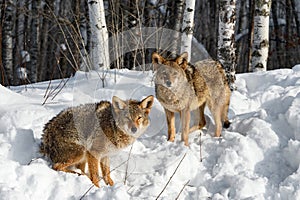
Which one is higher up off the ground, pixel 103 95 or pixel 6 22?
pixel 6 22

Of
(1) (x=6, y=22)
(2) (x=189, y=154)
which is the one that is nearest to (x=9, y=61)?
(1) (x=6, y=22)

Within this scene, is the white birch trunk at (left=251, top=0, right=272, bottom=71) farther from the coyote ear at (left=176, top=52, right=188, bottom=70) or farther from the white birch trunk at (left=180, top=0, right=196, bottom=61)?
the coyote ear at (left=176, top=52, right=188, bottom=70)

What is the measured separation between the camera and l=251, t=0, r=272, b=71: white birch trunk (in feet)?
25.4

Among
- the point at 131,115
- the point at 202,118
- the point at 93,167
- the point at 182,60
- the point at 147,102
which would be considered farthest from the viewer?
the point at 202,118

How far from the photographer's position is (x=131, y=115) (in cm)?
452

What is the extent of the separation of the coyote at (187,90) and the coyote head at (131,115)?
570 millimetres

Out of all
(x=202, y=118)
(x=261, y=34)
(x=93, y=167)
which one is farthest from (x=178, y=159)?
(x=261, y=34)

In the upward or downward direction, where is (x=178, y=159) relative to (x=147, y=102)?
downward

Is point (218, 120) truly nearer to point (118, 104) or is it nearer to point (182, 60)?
point (182, 60)

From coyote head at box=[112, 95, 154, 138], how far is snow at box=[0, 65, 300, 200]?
41 centimetres

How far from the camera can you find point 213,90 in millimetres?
5539

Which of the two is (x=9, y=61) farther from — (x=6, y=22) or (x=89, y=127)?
(x=89, y=127)

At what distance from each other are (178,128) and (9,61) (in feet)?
28.7

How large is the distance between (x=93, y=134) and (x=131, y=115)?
0.49m
